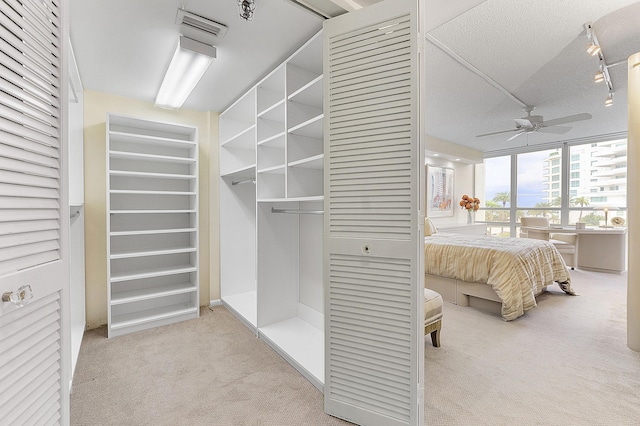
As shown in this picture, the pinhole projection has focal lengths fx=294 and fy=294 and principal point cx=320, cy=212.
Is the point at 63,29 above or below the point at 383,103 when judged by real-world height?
above

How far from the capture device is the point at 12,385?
2.81 feet

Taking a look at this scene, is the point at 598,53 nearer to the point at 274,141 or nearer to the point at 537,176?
the point at 274,141

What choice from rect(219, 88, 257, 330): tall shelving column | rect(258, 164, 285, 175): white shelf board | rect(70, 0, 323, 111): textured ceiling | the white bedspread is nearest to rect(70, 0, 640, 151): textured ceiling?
rect(70, 0, 323, 111): textured ceiling

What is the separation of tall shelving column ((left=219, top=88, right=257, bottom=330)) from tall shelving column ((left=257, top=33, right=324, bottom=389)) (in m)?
0.78

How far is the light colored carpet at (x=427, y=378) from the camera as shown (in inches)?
69.1

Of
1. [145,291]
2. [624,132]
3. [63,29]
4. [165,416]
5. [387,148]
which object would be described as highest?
[624,132]

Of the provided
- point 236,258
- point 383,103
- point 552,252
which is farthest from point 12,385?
point 552,252

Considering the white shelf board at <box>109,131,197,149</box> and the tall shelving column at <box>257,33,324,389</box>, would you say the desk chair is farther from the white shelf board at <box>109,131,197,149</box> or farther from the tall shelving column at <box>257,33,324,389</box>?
the white shelf board at <box>109,131,197,149</box>

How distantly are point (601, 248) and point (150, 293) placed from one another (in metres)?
7.24

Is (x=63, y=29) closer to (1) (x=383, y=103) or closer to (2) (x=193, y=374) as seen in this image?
(1) (x=383, y=103)

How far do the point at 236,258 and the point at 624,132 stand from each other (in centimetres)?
748

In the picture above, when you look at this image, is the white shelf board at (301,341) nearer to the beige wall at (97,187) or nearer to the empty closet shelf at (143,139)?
the beige wall at (97,187)

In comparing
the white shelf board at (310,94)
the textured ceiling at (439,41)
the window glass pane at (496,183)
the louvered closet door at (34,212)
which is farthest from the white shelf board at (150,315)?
the window glass pane at (496,183)

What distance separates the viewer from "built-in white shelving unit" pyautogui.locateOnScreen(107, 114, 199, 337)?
3012 millimetres
